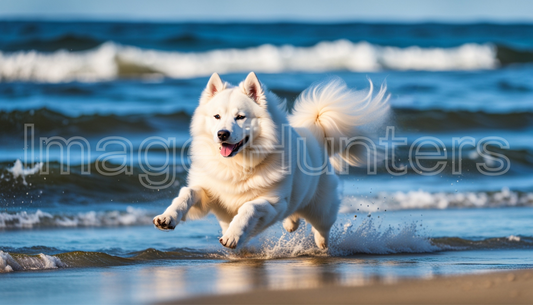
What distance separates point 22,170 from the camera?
7.16m

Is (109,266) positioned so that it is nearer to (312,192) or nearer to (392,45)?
(312,192)

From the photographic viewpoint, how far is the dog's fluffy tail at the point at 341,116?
5.15m

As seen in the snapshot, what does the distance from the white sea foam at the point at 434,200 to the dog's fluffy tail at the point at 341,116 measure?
5.15 feet

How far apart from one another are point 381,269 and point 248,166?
1.12m

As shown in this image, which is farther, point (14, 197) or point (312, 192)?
point (14, 197)

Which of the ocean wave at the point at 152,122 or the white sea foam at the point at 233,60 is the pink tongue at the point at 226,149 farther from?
the white sea foam at the point at 233,60

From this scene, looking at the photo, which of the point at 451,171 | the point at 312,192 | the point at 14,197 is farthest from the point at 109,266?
the point at 451,171

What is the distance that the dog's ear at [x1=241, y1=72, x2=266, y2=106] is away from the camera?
419 cm

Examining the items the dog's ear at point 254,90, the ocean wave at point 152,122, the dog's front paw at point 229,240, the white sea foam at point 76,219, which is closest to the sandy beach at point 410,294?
the dog's front paw at point 229,240

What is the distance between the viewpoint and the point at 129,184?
7223 mm

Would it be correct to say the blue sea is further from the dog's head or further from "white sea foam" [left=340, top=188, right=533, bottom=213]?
the dog's head

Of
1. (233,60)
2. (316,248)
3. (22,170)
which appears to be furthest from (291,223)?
(233,60)

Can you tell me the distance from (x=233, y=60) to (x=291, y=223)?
16091mm

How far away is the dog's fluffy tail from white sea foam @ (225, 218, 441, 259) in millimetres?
692
